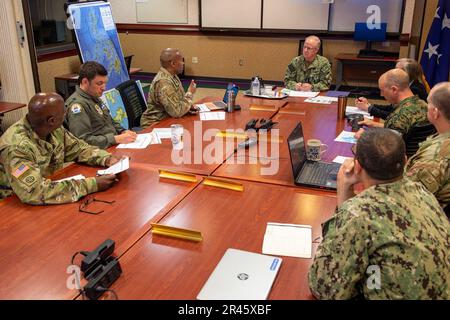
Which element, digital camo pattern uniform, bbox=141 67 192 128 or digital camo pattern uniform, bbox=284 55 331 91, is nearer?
digital camo pattern uniform, bbox=141 67 192 128

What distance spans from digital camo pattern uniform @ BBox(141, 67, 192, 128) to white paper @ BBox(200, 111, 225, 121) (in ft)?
0.50

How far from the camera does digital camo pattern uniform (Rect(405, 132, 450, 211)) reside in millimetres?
1933

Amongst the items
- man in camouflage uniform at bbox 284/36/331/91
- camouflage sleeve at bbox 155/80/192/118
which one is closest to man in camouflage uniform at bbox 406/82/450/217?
camouflage sleeve at bbox 155/80/192/118

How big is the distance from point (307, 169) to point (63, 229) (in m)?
1.33

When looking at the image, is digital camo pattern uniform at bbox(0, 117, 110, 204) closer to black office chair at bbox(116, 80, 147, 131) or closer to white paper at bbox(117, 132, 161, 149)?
white paper at bbox(117, 132, 161, 149)

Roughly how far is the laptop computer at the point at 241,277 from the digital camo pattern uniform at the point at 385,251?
20cm

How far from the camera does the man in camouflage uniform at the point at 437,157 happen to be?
76.2 inches

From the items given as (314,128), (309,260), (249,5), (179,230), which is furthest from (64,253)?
(249,5)

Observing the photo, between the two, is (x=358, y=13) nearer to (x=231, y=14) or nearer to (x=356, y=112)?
(x=231, y=14)

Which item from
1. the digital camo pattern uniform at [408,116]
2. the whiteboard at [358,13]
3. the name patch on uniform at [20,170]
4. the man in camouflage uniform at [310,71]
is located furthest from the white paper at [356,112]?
the whiteboard at [358,13]

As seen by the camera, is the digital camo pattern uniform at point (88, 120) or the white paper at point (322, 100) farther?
the white paper at point (322, 100)

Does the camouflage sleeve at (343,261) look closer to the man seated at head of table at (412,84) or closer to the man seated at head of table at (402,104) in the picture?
the man seated at head of table at (402,104)

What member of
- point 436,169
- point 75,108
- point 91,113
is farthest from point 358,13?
point 436,169

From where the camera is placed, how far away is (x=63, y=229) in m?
1.78
